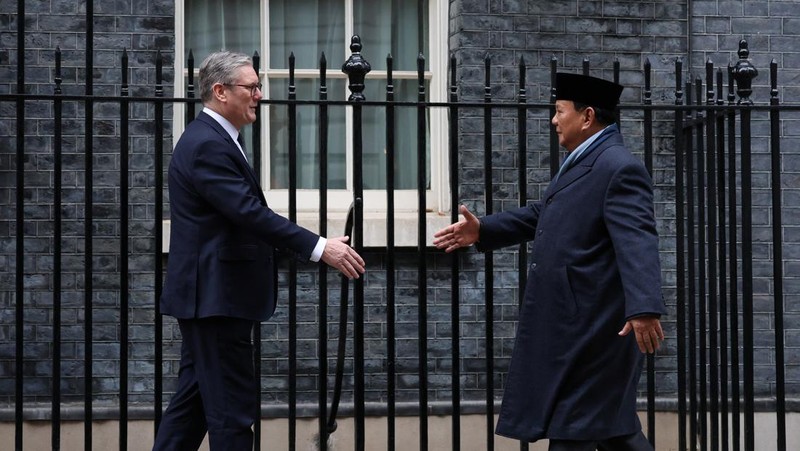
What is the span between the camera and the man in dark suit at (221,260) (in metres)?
4.78

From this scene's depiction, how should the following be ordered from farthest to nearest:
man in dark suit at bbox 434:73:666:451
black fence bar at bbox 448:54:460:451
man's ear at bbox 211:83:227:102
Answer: black fence bar at bbox 448:54:460:451 < man's ear at bbox 211:83:227:102 < man in dark suit at bbox 434:73:666:451

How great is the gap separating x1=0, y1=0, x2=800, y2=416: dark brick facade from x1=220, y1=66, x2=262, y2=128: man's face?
241 cm

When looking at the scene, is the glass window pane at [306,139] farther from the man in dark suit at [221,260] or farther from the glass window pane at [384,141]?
the man in dark suit at [221,260]

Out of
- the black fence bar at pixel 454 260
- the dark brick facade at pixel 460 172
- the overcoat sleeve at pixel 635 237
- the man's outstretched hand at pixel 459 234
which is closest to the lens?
the overcoat sleeve at pixel 635 237

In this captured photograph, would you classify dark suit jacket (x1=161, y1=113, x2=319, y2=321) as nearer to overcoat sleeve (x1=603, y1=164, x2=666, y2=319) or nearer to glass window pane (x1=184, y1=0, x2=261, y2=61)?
overcoat sleeve (x1=603, y1=164, x2=666, y2=319)

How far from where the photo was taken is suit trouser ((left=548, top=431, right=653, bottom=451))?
4703 millimetres

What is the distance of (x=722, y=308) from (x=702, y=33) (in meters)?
2.50

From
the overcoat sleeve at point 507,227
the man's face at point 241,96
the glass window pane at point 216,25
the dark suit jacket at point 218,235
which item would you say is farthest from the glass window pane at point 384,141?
the dark suit jacket at point 218,235

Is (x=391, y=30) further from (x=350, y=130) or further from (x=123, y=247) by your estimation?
(x=123, y=247)

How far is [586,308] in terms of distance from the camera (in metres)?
4.68

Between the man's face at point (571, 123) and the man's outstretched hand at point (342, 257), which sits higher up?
the man's face at point (571, 123)

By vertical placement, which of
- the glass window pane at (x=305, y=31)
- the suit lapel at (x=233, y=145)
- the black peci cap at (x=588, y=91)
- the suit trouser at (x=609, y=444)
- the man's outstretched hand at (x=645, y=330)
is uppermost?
the glass window pane at (x=305, y=31)

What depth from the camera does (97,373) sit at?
7293 millimetres

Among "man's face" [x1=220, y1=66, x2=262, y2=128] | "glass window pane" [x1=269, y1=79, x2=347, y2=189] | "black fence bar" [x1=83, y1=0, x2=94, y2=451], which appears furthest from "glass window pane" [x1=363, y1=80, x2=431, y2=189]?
"man's face" [x1=220, y1=66, x2=262, y2=128]
